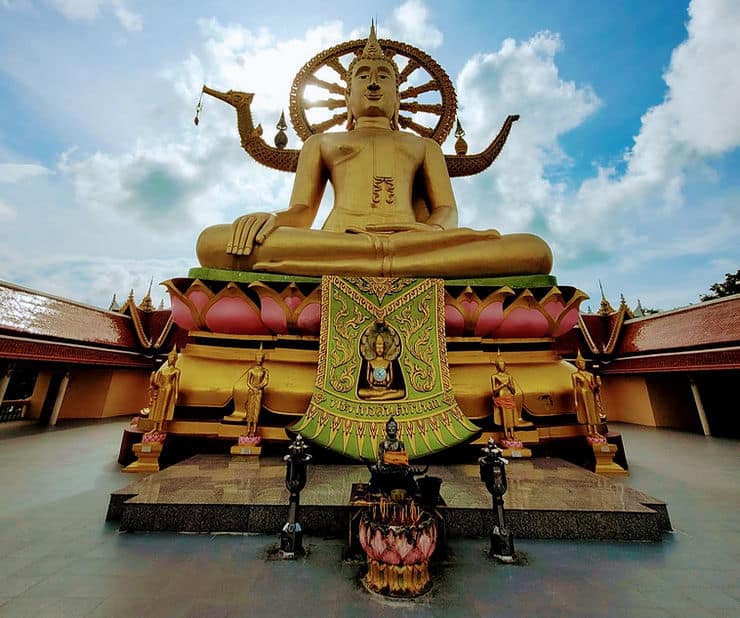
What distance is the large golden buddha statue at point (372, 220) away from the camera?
13.7 ft

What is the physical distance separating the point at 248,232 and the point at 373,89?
3.54m

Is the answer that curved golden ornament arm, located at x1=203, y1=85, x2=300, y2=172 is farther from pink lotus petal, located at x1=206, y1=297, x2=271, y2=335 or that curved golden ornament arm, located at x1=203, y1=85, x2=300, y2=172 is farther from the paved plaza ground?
the paved plaza ground

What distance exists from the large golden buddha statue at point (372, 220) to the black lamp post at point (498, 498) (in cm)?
254

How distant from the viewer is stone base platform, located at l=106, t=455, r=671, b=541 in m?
2.01

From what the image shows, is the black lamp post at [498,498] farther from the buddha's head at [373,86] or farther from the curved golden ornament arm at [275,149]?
the curved golden ornament arm at [275,149]

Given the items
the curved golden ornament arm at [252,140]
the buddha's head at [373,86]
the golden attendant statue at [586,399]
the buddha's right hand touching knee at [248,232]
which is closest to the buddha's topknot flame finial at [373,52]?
the buddha's head at [373,86]

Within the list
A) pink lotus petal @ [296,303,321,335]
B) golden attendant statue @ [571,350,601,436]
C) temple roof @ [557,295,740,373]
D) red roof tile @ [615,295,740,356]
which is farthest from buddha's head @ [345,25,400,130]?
red roof tile @ [615,295,740,356]

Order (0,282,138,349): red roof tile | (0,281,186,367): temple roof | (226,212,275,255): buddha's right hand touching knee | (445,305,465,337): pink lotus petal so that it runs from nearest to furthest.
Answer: (445,305,465,337): pink lotus petal → (226,212,275,255): buddha's right hand touching knee → (0,281,186,367): temple roof → (0,282,138,349): red roof tile

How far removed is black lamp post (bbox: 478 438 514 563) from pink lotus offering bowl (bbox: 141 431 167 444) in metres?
2.77

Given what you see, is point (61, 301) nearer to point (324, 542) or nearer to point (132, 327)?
point (132, 327)

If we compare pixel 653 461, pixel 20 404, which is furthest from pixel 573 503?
pixel 20 404

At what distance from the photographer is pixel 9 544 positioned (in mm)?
1835

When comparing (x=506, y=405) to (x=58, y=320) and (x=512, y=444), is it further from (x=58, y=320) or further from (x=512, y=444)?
(x=58, y=320)

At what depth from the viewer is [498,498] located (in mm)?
1883
